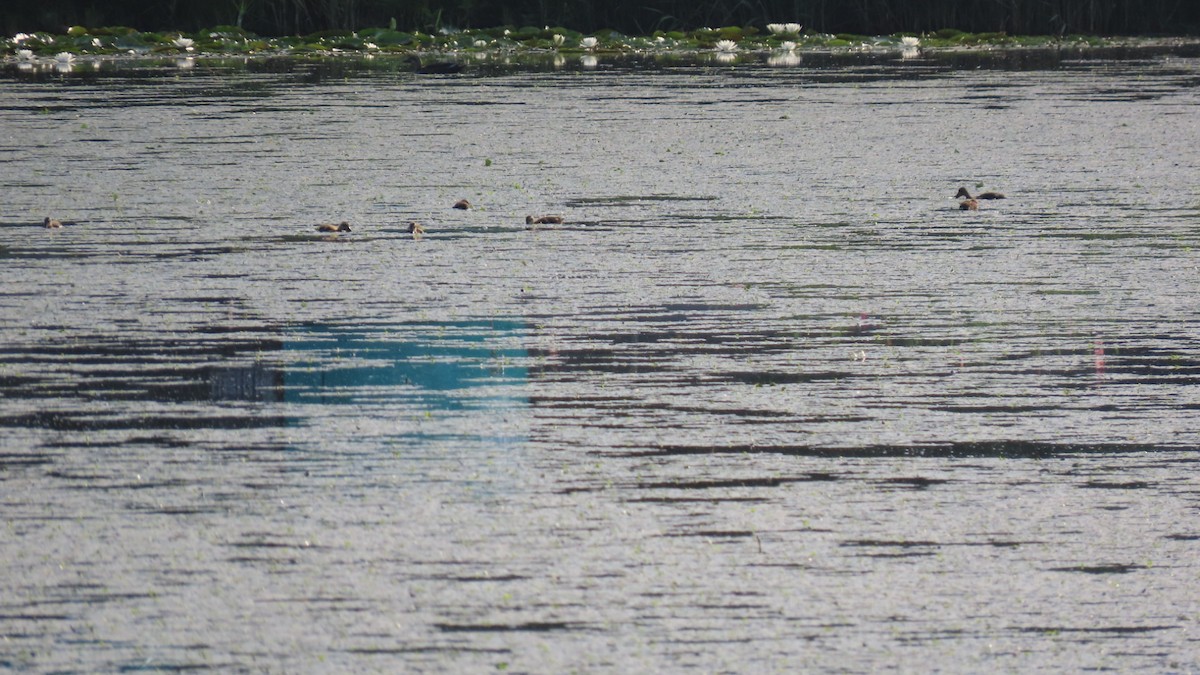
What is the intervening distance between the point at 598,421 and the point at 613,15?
1586cm

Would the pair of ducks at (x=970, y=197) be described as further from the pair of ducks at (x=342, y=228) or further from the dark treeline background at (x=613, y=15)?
the dark treeline background at (x=613, y=15)

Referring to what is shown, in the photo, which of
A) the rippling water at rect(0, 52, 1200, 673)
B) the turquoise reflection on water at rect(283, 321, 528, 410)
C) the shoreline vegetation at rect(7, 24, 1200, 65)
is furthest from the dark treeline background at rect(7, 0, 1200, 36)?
the turquoise reflection on water at rect(283, 321, 528, 410)

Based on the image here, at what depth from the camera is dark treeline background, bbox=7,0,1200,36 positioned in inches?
703

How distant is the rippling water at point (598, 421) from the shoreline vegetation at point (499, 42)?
9607mm

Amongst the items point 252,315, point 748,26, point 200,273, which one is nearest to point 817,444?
point 252,315

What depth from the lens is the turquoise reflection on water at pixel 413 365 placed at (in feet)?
10.8

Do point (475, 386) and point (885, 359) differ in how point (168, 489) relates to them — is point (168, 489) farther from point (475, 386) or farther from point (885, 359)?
point (885, 359)

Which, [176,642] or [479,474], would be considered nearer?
[176,642]

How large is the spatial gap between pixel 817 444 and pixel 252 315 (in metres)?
1.54

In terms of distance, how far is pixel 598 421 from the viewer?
3119mm

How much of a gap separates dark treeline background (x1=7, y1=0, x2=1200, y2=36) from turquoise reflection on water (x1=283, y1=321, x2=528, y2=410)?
555 inches

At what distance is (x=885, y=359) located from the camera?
3623 mm

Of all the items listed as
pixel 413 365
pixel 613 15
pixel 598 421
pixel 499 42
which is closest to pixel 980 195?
pixel 413 365

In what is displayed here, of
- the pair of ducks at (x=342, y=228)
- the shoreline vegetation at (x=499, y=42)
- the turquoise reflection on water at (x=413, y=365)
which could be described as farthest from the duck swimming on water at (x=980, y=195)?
the shoreline vegetation at (x=499, y=42)
